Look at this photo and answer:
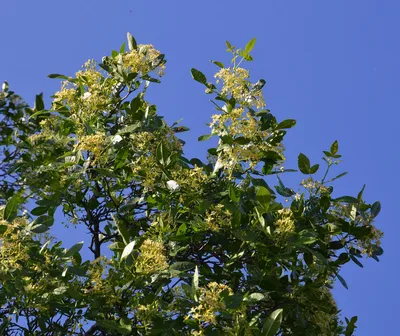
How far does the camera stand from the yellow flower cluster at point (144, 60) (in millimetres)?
4246

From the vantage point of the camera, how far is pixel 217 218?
362 centimetres

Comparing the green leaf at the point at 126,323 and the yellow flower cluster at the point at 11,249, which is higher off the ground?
the yellow flower cluster at the point at 11,249

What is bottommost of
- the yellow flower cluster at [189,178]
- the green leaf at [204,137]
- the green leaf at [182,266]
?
the green leaf at [182,266]

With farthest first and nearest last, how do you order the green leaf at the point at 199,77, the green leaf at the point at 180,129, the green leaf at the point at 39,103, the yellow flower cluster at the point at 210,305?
1. the green leaf at the point at 39,103
2. the green leaf at the point at 180,129
3. the green leaf at the point at 199,77
4. the yellow flower cluster at the point at 210,305

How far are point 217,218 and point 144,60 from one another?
120 centimetres

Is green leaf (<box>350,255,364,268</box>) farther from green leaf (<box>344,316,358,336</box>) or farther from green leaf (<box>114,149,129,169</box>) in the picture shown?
green leaf (<box>114,149,129,169</box>)

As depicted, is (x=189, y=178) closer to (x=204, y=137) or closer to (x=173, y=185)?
(x=173, y=185)

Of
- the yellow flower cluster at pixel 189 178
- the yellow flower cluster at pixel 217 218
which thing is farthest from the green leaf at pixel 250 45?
the yellow flower cluster at pixel 217 218

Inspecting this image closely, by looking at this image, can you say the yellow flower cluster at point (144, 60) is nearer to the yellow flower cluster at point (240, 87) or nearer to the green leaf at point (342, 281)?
the yellow flower cluster at point (240, 87)

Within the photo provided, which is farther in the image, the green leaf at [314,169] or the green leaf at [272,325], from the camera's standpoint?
the green leaf at [314,169]

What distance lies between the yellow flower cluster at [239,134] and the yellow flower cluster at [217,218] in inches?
11.9

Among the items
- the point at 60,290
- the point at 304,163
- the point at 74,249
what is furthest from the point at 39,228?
the point at 304,163

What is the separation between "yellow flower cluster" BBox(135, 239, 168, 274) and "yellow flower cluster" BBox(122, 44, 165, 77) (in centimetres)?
140

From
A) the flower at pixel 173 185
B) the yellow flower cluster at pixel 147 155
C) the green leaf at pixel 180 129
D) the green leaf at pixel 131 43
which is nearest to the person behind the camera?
the flower at pixel 173 185
